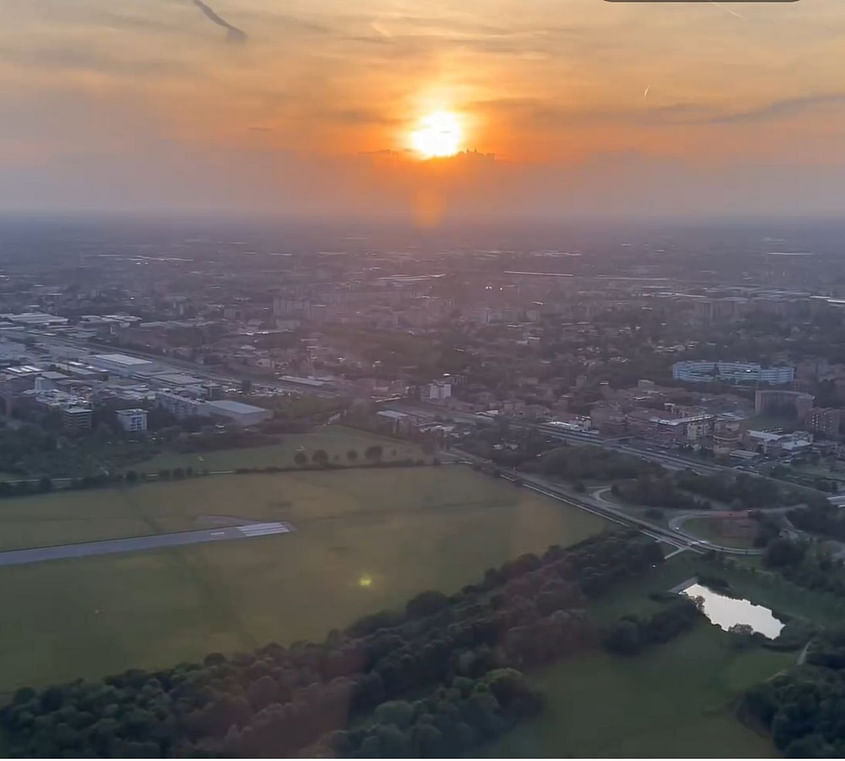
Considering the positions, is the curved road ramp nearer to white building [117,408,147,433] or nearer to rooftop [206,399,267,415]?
white building [117,408,147,433]

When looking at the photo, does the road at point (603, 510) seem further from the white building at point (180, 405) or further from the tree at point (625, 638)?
the white building at point (180, 405)

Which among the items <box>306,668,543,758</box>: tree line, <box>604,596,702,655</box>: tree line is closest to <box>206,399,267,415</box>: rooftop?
<box>604,596,702,655</box>: tree line

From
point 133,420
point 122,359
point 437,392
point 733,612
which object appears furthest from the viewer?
point 122,359

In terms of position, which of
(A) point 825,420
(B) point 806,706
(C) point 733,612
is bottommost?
(C) point 733,612

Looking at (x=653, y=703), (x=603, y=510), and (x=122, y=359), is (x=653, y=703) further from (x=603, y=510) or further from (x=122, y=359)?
(x=122, y=359)

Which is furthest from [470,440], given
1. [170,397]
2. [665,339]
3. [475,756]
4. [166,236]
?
[166,236]

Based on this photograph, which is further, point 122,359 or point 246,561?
point 122,359

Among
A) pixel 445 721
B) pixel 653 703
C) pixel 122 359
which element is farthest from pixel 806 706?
pixel 122 359
